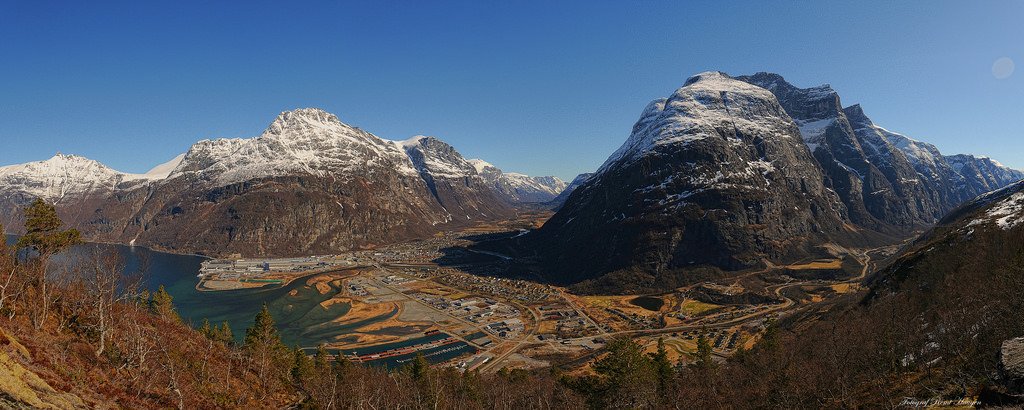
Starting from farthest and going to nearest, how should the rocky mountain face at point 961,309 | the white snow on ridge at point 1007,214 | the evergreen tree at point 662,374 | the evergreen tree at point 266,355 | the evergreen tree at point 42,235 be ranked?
the white snow on ridge at point 1007,214
the evergreen tree at point 662,374
the evergreen tree at point 266,355
the evergreen tree at point 42,235
the rocky mountain face at point 961,309

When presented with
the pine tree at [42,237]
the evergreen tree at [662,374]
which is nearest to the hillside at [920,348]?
the evergreen tree at [662,374]

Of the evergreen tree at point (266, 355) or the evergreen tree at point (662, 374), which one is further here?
the evergreen tree at point (662, 374)

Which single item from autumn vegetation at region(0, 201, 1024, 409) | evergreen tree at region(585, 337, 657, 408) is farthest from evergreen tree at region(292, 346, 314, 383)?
evergreen tree at region(585, 337, 657, 408)

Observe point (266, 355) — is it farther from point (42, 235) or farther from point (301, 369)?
point (42, 235)

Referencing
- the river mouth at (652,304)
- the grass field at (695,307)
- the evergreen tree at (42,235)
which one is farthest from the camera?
the river mouth at (652,304)

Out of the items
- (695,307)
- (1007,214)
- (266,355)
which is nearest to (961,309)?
(1007,214)

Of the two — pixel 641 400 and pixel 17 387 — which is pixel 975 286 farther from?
pixel 17 387

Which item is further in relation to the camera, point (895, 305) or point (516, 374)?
point (516, 374)

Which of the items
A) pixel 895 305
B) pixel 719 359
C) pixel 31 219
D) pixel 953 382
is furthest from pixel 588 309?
pixel 31 219

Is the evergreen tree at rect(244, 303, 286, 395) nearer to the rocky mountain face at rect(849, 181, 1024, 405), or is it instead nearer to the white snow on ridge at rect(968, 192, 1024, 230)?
the rocky mountain face at rect(849, 181, 1024, 405)

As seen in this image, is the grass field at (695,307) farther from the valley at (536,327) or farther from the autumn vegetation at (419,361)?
the autumn vegetation at (419,361)

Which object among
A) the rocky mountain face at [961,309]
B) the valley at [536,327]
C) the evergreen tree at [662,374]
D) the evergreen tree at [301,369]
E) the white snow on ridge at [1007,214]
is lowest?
the valley at [536,327]
